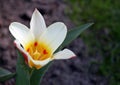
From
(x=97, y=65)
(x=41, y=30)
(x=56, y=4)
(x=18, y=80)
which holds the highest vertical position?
(x=41, y=30)

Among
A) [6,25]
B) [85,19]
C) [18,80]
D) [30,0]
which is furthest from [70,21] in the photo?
[18,80]

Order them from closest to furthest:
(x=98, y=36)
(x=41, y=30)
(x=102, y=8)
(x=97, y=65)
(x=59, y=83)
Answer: (x=41, y=30), (x=59, y=83), (x=97, y=65), (x=98, y=36), (x=102, y=8)

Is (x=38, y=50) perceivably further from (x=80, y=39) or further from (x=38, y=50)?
(x=80, y=39)

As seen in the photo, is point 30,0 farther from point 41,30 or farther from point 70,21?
point 41,30

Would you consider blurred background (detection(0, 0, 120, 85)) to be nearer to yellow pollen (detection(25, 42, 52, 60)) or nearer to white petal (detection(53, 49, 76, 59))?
yellow pollen (detection(25, 42, 52, 60))

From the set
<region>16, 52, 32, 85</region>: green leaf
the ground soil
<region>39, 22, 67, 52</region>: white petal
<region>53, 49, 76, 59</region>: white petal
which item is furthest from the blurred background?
<region>53, 49, 76, 59</region>: white petal

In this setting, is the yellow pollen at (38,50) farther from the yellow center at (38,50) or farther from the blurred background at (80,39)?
the blurred background at (80,39)

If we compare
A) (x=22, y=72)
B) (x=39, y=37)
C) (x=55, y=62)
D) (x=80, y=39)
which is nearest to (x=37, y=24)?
(x=39, y=37)
